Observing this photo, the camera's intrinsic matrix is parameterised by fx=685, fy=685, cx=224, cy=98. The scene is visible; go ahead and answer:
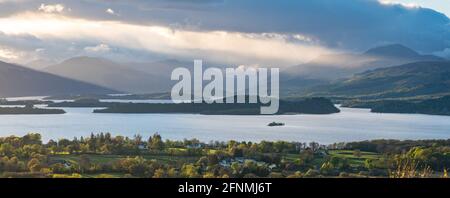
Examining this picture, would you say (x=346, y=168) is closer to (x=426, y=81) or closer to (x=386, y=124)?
(x=386, y=124)

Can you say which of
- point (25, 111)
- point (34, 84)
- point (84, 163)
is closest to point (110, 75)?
point (34, 84)

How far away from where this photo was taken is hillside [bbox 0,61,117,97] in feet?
468

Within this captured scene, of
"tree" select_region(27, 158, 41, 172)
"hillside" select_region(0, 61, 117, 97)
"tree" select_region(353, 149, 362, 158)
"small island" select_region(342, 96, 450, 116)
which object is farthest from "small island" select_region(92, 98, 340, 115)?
"tree" select_region(27, 158, 41, 172)

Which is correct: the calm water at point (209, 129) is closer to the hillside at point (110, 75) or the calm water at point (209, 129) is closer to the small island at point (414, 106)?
the small island at point (414, 106)

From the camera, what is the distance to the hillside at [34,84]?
14262 centimetres

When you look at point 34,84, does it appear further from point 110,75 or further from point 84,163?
point 84,163

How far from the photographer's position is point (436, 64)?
187 metres

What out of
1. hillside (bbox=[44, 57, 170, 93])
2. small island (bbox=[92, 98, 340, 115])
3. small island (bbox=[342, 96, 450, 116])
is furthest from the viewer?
hillside (bbox=[44, 57, 170, 93])

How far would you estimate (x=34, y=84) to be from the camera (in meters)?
150

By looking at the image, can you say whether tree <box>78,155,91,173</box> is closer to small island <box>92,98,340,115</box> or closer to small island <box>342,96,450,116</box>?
small island <box>92,98,340,115</box>

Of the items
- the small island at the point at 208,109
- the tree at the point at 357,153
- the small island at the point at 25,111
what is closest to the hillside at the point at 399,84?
the small island at the point at 208,109

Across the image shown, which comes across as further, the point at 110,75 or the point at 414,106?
the point at 110,75

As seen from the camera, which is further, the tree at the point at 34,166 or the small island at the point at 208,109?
the small island at the point at 208,109

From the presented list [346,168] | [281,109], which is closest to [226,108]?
[281,109]
